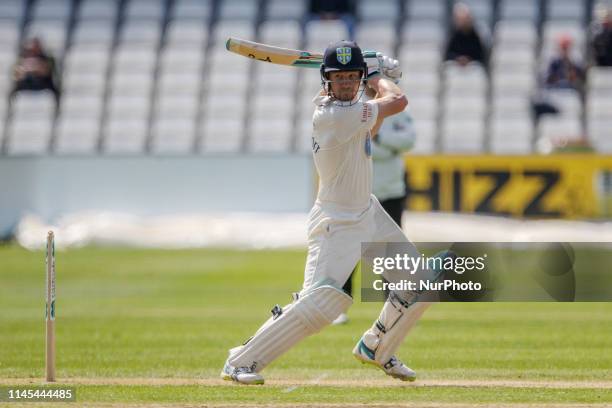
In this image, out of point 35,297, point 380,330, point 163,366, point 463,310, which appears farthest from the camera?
point 35,297

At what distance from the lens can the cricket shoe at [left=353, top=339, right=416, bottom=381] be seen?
24.0 ft

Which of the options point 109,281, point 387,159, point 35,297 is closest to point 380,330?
point 387,159

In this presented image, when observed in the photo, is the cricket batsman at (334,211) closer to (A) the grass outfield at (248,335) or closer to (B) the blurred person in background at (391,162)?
(A) the grass outfield at (248,335)

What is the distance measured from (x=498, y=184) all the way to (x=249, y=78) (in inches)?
265

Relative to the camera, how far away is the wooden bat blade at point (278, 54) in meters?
7.48

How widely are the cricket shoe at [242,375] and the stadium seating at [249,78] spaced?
1697cm

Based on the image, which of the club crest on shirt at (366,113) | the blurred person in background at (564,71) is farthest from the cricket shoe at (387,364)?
the blurred person in background at (564,71)

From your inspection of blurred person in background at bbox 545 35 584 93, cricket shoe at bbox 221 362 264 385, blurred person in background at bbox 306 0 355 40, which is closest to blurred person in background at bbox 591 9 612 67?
blurred person in background at bbox 545 35 584 93

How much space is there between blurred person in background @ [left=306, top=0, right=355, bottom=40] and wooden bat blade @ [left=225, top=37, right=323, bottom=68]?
59.6 feet

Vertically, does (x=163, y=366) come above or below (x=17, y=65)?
below

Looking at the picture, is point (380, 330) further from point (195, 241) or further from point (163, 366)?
point (195, 241)

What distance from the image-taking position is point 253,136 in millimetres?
24641

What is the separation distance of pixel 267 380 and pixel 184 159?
14371mm

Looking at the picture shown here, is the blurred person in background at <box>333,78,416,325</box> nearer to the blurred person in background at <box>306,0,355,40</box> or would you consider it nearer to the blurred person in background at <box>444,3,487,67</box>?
the blurred person in background at <box>444,3,487,67</box>
